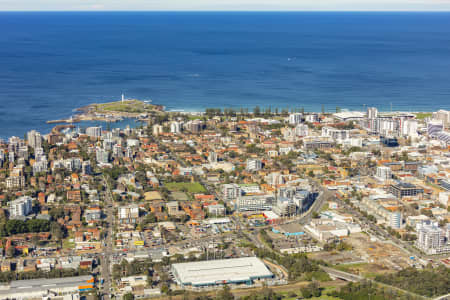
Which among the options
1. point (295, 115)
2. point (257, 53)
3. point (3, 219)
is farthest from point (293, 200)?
point (257, 53)

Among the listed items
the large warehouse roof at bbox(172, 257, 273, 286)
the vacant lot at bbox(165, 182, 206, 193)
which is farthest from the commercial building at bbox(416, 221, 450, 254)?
the vacant lot at bbox(165, 182, 206, 193)

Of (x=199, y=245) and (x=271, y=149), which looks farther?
(x=271, y=149)

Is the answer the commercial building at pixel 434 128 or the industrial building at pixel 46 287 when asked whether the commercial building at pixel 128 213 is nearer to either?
the industrial building at pixel 46 287

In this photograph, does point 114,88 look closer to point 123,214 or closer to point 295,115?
point 295,115

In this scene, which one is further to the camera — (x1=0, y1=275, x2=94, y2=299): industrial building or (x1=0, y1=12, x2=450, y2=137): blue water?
(x1=0, y1=12, x2=450, y2=137): blue water

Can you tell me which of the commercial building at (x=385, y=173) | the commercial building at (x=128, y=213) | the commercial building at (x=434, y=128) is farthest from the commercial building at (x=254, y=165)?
the commercial building at (x=434, y=128)

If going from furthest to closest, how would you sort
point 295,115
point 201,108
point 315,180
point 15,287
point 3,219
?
1. point 201,108
2. point 295,115
3. point 315,180
4. point 3,219
5. point 15,287

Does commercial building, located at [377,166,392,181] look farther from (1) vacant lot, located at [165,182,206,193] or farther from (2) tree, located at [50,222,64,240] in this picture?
(2) tree, located at [50,222,64,240]
